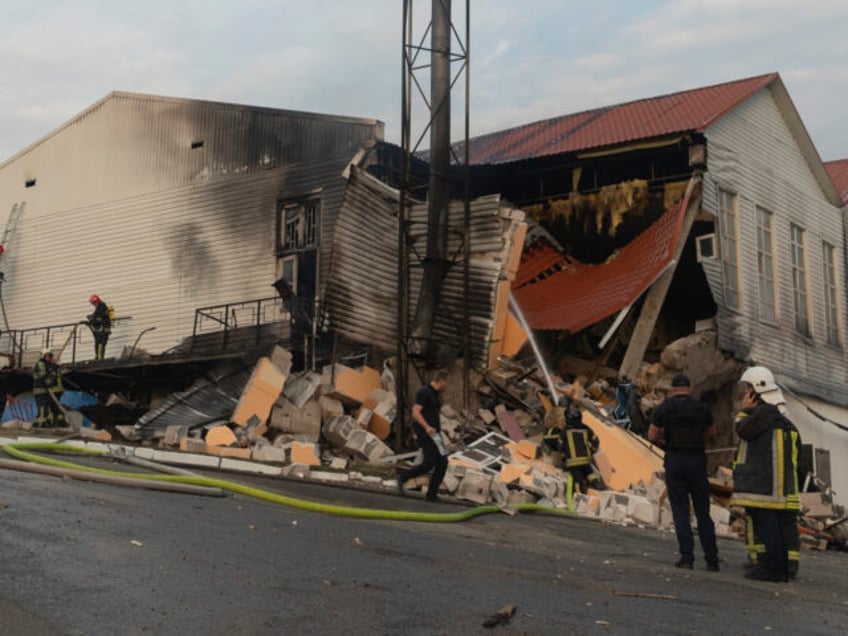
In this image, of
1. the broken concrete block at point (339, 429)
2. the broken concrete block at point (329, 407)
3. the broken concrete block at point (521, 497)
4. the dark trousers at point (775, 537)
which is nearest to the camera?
the dark trousers at point (775, 537)

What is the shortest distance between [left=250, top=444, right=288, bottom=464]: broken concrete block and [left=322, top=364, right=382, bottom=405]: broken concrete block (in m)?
2.74

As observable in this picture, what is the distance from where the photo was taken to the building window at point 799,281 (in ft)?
81.4

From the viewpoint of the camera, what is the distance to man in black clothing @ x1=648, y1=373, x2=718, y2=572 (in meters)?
8.31

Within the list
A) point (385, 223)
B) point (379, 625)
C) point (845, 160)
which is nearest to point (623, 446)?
point (385, 223)

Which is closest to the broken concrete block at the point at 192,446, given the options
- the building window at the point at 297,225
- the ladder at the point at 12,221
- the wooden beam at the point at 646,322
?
the building window at the point at 297,225

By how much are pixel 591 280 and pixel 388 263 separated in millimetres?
4231

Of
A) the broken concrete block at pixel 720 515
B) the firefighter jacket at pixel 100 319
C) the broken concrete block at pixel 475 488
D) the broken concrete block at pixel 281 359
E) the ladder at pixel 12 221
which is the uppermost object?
the ladder at pixel 12 221

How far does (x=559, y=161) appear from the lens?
22.5 metres

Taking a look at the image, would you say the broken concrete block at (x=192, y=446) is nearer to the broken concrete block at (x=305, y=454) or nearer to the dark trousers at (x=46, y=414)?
the broken concrete block at (x=305, y=454)

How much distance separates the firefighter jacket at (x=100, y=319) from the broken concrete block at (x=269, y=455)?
833cm

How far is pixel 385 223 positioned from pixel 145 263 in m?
6.67

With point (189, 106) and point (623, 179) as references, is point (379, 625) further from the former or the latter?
point (189, 106)

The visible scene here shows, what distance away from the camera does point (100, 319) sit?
22.6 metres

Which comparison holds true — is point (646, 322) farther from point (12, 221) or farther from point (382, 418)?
point (12, 221)
